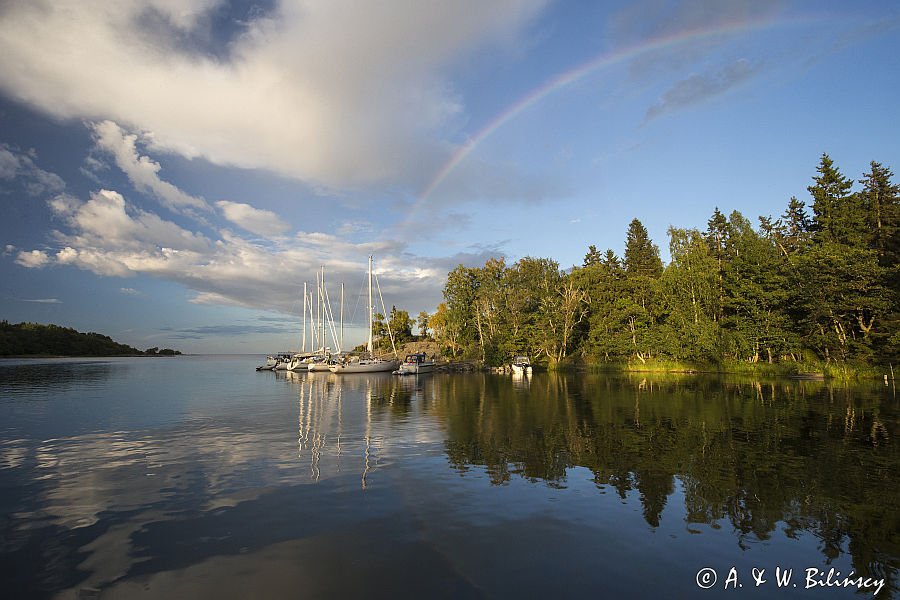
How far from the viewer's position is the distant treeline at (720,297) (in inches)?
2111

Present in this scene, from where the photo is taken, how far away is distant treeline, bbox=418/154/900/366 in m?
53.6

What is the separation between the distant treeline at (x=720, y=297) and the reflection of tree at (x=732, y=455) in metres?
22.0

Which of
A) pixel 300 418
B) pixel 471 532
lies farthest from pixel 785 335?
pixel 471 532

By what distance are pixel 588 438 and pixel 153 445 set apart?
2119 centimetres

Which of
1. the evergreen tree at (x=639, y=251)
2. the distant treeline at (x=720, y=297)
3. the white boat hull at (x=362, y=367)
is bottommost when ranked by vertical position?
the white boat hull at (x=362, y=367)

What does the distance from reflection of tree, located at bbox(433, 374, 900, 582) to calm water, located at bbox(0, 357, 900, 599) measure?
0.11 metres

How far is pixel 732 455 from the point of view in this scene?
61.3 ft

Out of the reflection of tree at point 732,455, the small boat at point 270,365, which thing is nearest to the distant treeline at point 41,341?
the small boat at point 270,365

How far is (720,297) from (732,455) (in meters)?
63.6

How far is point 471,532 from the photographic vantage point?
11258 millimetres

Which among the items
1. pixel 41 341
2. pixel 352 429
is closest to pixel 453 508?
pixel 352 429

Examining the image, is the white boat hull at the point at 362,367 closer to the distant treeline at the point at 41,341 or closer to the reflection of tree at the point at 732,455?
the reflection of tree at the point at 732,455

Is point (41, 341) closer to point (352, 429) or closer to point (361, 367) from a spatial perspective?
point (361, 367)

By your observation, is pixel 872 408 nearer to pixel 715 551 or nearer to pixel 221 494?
pixel 715 551
